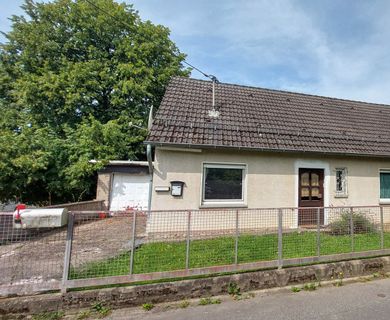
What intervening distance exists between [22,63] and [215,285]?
19.8 metres

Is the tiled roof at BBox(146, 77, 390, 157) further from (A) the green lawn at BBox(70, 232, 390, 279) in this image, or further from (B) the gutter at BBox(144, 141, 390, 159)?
(A) the green lawn at BBox(70, 232, 390, 279)

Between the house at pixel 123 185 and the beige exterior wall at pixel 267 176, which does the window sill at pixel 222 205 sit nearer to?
the beige exterior wall at pixel 267 176

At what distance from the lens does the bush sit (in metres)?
5.52

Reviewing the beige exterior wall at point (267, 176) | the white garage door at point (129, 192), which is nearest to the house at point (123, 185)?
the white garage door at point (129, 192)

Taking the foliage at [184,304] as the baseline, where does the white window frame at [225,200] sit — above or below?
above

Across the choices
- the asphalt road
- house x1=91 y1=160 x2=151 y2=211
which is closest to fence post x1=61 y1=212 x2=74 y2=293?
the asphalt road

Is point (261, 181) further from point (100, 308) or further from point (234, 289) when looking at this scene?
point (100, 308)

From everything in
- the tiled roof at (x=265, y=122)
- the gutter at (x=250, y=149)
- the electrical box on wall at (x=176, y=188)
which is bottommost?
the electrical box on wall at (x=176, y=188)

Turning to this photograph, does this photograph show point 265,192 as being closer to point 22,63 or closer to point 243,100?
point 243,100

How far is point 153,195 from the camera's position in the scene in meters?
7.36

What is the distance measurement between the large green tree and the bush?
11319 millimetres

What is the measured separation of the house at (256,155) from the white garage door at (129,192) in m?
4.84

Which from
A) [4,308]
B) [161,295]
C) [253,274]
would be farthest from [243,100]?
[4,308]

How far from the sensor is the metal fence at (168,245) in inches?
157
